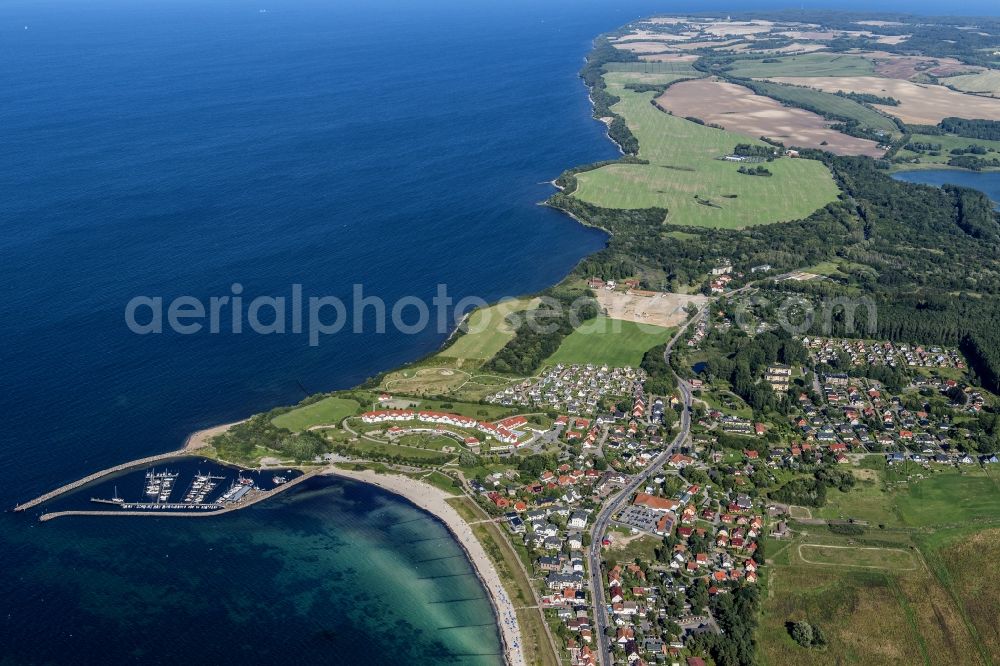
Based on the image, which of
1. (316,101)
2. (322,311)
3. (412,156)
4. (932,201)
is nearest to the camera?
(322,311)

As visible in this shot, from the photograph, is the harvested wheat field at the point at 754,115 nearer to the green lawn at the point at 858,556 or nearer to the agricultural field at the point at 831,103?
the agricultural field at the point at 831,103

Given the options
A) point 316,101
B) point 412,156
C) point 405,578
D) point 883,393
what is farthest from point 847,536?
point 316,101

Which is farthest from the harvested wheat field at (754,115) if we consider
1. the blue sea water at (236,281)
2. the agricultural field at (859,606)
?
the agricultural field at (859,606)

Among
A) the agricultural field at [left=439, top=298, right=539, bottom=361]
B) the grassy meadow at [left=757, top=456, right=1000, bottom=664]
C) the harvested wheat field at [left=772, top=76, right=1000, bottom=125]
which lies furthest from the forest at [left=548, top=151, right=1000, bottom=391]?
the harvested wheat field at [left=772, top=76, right=1000, bottom=125]

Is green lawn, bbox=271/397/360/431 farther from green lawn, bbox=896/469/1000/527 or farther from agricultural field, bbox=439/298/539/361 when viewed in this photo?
green lawn, bbox=896/469/1000/527

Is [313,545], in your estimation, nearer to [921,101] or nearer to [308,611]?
[308,611]

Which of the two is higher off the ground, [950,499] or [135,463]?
[135,463]

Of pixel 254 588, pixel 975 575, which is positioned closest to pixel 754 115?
pixel 975 575

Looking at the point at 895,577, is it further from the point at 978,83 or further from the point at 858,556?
the point at 978,83
